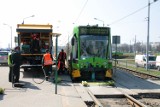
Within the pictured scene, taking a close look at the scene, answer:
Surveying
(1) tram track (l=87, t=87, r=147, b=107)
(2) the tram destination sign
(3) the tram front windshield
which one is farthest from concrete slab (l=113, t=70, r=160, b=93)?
(2) the tram destination sign

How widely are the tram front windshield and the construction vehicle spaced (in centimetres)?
333

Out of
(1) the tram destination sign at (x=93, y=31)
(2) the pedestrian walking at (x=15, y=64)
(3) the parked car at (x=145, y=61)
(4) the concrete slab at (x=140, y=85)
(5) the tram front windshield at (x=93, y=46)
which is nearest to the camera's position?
(4) the concrete slab at (x=140, y=85)

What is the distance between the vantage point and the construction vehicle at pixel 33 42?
2431 centimetres

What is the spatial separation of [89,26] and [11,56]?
229 inches

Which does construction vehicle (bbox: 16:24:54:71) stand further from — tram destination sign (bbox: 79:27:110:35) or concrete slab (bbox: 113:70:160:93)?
concrete slab (bbox: 113:70:160:93)

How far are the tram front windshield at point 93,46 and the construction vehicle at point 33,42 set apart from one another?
3334 mm

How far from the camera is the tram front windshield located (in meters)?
22.1

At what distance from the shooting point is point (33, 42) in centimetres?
2519

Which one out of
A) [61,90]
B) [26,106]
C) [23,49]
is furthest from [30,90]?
[23,49]

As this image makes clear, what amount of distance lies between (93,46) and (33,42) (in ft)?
16.7

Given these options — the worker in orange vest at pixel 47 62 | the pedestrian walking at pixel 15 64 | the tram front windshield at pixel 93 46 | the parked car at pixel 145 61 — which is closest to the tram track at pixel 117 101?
the pedestrian walking at pixel 15 64

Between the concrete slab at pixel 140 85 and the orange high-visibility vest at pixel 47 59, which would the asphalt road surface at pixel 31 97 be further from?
the concrete slab at pixel 140 85

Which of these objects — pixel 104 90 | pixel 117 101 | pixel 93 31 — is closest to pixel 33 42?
pixel 93 31

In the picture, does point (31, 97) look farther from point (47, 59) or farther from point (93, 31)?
point (93, 31)
